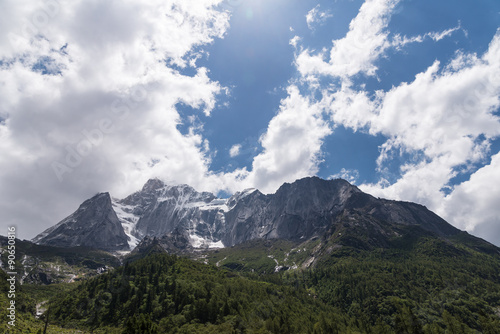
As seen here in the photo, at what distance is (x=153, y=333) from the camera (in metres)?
86.6

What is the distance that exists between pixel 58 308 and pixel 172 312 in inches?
3100

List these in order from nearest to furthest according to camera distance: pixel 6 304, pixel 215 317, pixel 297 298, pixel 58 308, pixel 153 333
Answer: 1. pixel 153 333
2. pixel 6 304
3. pixel 215 317
4. pixel 58 308
5. pixel 297 298

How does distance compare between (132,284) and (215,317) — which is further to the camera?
(132,284)

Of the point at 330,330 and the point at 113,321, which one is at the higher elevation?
the point at 113,321

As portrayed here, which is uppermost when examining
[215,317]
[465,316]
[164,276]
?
[164,276]

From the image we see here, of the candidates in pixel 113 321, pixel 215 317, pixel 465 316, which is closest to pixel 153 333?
pixel 215 317

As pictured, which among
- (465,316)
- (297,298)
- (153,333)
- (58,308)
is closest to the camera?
(153,333)

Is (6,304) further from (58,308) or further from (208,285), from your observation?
(208,285)

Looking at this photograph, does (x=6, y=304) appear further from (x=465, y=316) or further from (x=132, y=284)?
(x=465, y=316)

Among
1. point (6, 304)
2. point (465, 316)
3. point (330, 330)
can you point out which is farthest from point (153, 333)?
point (465, 316)

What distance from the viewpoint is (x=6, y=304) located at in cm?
13162

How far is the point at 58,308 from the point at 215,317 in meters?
103

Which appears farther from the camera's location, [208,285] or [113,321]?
[208,285]

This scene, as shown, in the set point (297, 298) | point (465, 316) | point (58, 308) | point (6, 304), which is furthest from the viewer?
point (297, 298)
